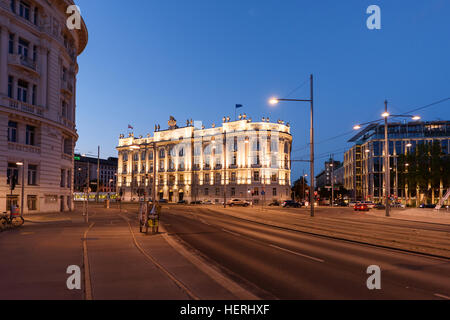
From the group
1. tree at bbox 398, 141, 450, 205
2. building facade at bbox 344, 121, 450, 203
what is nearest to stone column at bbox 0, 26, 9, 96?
tree at bbox 398, 141, 450, 205

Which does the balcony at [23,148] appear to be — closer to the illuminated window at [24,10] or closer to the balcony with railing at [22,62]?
the balcony with railing at [22,62]

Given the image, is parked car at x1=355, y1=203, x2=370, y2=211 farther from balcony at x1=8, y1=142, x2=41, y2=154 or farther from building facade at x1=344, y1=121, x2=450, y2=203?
building facade at x1=344, y1=121, x2=450, y2=203

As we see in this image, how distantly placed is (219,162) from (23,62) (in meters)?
70.5

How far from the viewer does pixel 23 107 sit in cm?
3603

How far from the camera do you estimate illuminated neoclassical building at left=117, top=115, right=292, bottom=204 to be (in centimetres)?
9575

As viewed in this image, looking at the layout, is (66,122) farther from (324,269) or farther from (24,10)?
(324,269)

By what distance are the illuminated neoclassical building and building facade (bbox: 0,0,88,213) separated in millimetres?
42908

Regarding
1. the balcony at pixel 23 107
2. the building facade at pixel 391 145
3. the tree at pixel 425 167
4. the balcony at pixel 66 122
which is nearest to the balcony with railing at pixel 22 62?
the balcony at pixel 23 107

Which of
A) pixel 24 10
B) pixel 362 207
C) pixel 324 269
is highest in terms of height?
pixel 24 10

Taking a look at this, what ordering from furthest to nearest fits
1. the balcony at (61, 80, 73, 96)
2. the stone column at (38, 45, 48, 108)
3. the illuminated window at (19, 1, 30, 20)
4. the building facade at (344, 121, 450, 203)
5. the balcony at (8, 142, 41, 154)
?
the building facade at (344, 121, 450, 203) < the balcony at (61, 80, 73, 96) < the stone column at (38, 45, 48, 108) < the illuminated window at (19, 1, 30, 20) < the balcony at (8, 142, 41, 154)

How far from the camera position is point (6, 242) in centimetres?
1700

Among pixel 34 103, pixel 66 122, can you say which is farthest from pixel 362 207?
pixel 34 103
